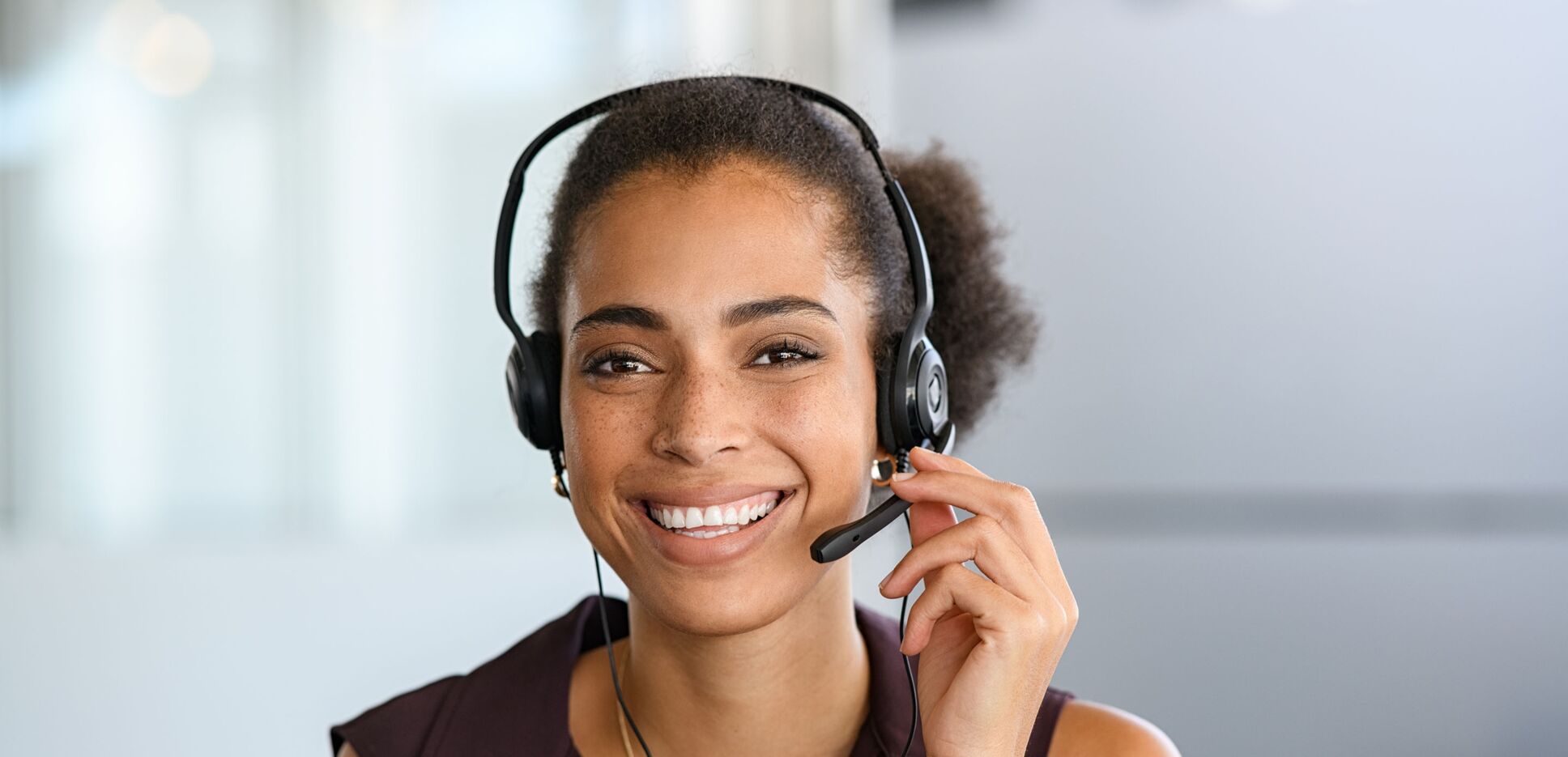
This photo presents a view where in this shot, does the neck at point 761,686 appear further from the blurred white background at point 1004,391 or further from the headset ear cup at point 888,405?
the blurred white background at point 1004,391

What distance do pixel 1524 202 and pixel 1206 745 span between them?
1.22m

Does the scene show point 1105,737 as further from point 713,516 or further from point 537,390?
point 537,390

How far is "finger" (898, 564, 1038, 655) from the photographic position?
1.15 metres

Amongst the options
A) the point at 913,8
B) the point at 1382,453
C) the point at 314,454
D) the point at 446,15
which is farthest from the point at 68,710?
the point at 1382,453

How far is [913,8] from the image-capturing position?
2.73 meters

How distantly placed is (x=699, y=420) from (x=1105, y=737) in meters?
0.58

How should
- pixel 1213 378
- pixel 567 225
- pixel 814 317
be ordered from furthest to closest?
1. pixel 1213 378
2. pixel 567 225
3. pixel 814 317

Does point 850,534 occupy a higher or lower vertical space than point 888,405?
lower

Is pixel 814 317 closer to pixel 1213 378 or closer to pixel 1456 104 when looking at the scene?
pixel 1213 378

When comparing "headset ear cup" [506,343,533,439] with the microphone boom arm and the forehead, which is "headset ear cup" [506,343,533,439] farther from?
the microphone boom arm

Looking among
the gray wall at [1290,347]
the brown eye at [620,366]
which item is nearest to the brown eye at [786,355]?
the brown eye at [620,366]

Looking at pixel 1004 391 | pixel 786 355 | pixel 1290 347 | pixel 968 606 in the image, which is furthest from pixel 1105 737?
pixel 1290 347

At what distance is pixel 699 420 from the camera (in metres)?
1.19

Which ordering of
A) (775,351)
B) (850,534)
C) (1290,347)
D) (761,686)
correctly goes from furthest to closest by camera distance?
(1290,347)
(761,686)
(775,351)
(850,534)
